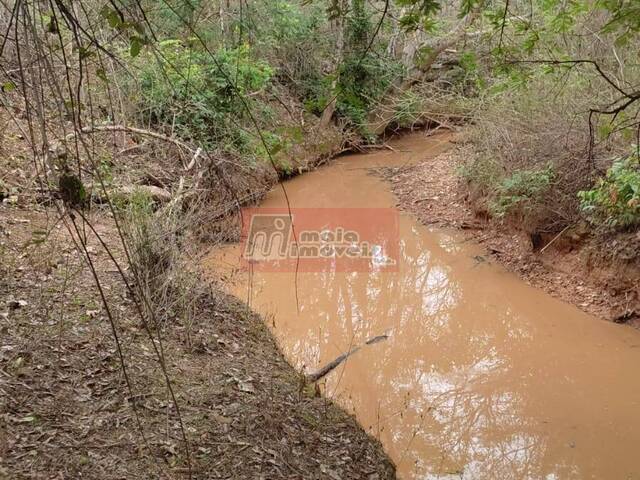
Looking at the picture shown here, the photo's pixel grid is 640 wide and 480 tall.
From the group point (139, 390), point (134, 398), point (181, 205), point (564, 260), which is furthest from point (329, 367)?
point (564, 260)

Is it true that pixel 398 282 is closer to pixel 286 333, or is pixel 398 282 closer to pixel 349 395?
pixel 286 333

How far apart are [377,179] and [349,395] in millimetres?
7788

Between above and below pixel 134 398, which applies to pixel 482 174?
above

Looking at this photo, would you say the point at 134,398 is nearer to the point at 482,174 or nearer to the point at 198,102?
the point at 198,102

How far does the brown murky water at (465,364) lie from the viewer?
4516 mm

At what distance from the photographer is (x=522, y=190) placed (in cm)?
748

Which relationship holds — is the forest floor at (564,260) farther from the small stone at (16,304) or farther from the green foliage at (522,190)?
the small stone at (16,304)

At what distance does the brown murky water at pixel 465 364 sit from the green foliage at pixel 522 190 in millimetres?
913

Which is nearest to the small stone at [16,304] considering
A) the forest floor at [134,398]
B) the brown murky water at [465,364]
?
the forest floor at [134,398]

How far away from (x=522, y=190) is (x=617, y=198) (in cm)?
154

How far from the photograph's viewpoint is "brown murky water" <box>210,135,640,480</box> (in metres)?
4.52

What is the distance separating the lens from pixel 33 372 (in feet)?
11.6

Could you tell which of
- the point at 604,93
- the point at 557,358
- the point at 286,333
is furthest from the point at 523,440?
the point at 604,93

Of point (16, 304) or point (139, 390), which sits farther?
point (16, 304)
